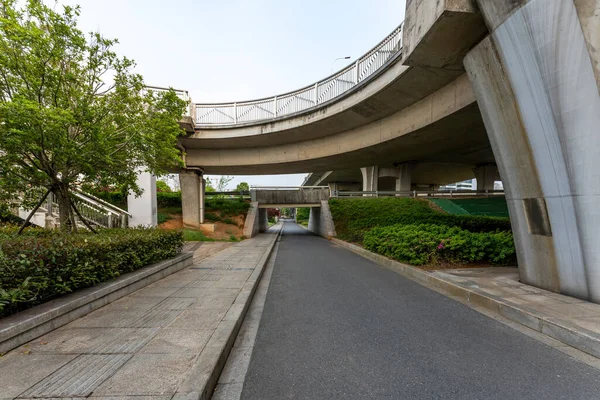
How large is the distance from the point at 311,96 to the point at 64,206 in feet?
36.8

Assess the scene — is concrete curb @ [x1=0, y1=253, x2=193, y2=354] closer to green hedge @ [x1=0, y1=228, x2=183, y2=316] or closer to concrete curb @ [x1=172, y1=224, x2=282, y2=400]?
green hedge @ [x1=0, y1=228, x2=183, y2=316]

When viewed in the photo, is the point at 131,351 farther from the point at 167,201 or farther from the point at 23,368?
the point at 167,201

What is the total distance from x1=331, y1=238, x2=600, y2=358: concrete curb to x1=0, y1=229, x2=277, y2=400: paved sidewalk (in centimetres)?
410

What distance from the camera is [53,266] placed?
3369mm

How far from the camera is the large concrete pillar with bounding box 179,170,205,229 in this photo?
16844mm

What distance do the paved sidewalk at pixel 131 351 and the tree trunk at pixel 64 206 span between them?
3.41 meters

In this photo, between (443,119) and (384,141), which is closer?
(443,119)

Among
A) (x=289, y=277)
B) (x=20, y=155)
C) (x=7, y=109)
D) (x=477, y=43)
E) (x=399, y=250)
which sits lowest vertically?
(x=289, y=277)

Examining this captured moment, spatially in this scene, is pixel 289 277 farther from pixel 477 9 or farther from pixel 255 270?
pixel 477 9

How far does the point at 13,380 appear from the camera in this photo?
2168 millimetres

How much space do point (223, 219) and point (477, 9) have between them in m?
17.0

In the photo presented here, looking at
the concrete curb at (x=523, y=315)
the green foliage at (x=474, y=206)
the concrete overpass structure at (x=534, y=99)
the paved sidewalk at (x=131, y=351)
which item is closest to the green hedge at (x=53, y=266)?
the paved sidewalk at (x=131, y=351)

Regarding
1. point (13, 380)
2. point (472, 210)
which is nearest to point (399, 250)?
point (13, 380)

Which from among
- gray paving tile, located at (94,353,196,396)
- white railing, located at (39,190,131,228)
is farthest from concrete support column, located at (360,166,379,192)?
gray paving tile, located at (94,353,196,396)
